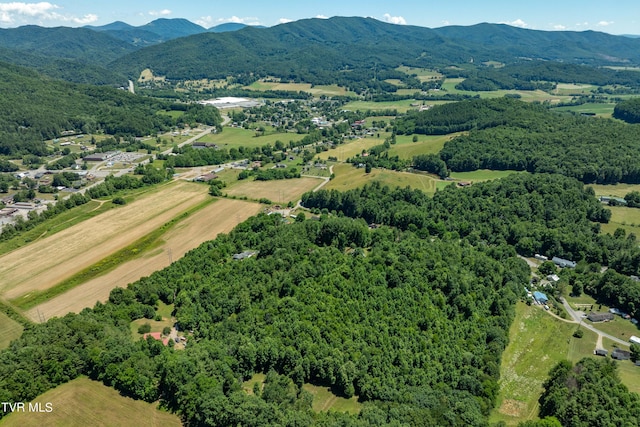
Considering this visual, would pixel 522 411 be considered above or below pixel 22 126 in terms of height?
below

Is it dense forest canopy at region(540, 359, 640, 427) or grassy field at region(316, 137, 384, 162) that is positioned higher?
grassy field at region(316, 137, 384, 162)

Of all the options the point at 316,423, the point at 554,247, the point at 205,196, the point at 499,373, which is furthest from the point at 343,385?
the point at 205,196

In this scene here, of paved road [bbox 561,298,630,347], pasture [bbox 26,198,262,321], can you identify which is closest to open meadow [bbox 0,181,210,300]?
pasture [bbox 26,198,262,321]

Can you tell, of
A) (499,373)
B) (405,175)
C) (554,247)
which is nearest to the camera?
(499,373)

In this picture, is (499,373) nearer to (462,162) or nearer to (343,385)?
(343,385)

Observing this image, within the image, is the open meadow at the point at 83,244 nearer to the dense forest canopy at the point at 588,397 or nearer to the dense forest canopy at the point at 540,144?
the dense forest canopy at the point at 588,397

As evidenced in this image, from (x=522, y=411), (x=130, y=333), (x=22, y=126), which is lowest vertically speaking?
(x=522, y=411)

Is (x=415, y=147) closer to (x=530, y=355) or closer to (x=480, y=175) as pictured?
(x=480, y=175)

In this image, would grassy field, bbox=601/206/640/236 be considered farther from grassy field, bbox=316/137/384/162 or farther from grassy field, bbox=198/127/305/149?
grassy field, bbox=198/127/305/149
